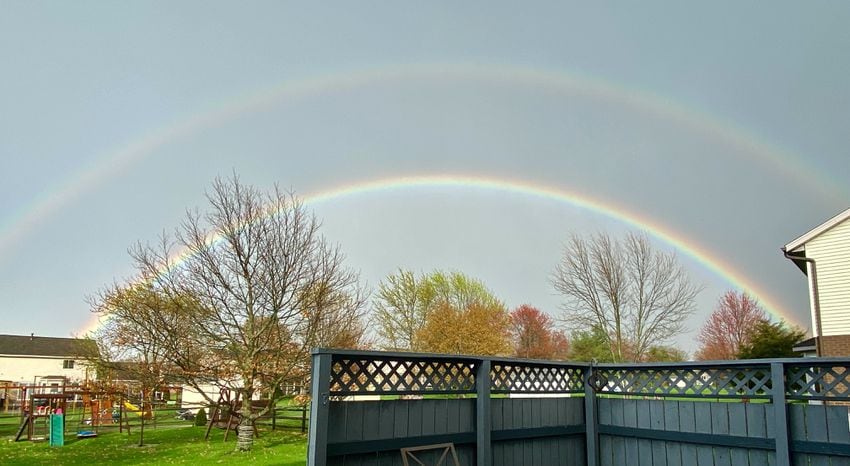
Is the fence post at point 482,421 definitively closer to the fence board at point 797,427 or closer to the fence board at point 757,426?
the fence board at point 757,426

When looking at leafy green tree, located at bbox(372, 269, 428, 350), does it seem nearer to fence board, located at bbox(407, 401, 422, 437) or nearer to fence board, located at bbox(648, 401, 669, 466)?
fence board, located at bbox(648, 401, 669, 466)

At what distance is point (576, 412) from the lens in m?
6.57

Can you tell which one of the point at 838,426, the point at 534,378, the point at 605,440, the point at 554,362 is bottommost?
the point at 605,440

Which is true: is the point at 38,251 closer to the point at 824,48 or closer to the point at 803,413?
the point at 803,413

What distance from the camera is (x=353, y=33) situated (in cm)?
1489

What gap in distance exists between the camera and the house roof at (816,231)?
14828 mm

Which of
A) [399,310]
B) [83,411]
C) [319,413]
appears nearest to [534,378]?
[319,413]

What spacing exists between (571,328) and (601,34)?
14244 millimetres

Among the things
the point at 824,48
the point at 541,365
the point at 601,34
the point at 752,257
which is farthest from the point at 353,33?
the point at 752,257

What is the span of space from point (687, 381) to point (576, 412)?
1352 millimetres

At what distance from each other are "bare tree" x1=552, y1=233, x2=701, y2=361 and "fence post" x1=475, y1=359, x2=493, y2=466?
18699 millimetres

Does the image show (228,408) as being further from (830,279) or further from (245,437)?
(830,279)

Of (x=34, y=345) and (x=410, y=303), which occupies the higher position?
(x=410, y=303)

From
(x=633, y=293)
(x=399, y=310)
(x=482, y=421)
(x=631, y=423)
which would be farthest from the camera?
(x=399, y=310)
